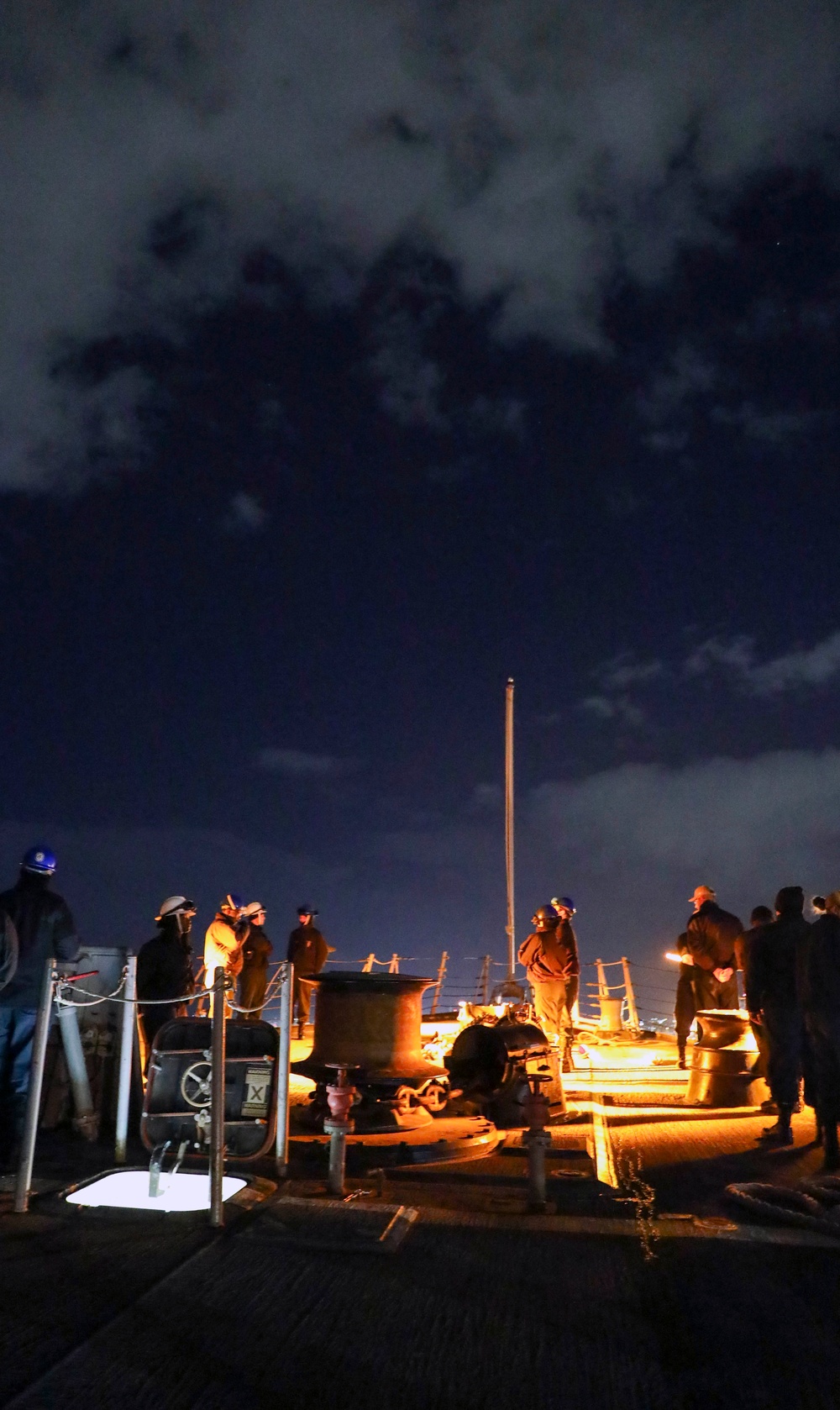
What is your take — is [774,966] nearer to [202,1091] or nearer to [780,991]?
[780,991]

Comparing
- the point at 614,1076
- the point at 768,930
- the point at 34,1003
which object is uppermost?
the point at 768,930

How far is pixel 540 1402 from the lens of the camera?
9.28 ft

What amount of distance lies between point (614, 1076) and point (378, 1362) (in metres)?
9.07

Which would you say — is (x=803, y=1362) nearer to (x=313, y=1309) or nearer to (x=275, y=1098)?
(x=313, y=1309)

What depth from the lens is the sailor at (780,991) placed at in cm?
789

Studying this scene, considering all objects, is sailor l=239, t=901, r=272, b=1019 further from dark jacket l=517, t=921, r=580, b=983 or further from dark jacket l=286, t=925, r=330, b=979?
dark jacket l=517, t=921, r=580, b=983

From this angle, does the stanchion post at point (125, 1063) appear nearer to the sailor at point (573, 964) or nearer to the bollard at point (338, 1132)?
the bollard at point (338, 1132)

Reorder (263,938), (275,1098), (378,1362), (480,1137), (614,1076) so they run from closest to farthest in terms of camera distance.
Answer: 1. (378,1362)
2. (275,1098)
3. (480,1137)
4. (614,1076)
5. (263,938)

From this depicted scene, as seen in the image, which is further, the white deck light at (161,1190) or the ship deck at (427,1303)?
the white deck light at (161,1190)

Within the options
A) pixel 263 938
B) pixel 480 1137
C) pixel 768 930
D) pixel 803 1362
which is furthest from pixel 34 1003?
pixel 263 938

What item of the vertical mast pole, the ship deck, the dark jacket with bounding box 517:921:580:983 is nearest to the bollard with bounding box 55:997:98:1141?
the ship deck

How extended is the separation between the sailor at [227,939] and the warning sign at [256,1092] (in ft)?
18.6

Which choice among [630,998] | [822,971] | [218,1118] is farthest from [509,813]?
[218,1118]

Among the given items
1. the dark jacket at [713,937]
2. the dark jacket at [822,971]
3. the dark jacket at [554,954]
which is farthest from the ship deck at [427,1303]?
the dark jacket at [554,954]
